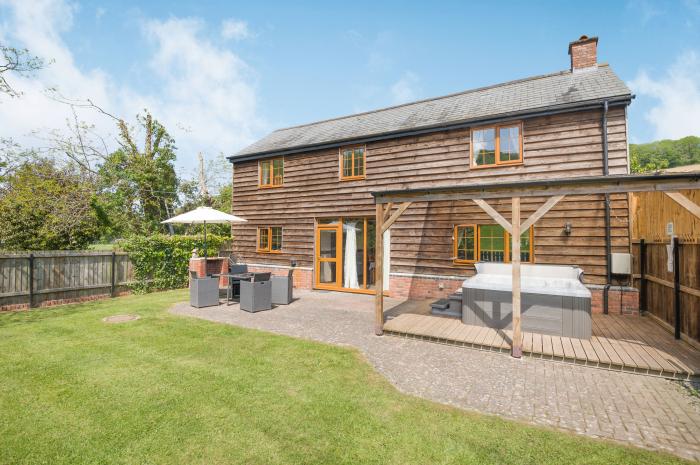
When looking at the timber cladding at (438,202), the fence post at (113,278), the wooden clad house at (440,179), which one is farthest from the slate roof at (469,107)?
the fence post at (113,278)

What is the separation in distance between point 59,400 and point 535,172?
9631mm

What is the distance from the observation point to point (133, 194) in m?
19.5

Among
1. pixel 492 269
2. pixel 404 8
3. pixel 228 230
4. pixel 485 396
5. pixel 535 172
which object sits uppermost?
pixel 404 8

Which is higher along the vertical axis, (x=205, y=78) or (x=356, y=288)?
(x=205, y=78)

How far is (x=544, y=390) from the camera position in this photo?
390cm

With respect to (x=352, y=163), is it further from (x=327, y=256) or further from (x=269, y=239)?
(x=269, y=239)

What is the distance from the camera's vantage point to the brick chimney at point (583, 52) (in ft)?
30.1

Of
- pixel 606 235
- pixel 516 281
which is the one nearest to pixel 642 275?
pixel 606 235

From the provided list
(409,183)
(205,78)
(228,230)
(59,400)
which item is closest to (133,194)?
(228,230)

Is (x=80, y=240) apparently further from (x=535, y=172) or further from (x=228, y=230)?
(x=535, y=172)

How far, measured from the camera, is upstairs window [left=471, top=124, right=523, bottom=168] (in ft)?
27.3

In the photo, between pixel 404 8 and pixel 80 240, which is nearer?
pixel 404 8

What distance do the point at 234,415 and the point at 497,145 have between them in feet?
27.6

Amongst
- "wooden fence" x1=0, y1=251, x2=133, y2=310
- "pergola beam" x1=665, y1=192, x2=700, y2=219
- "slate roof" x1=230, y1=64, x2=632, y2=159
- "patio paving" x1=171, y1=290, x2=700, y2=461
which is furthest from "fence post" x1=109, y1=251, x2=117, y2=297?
"pergola beam" x1=665, y1=192, x2=700, y2=219
